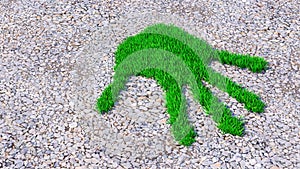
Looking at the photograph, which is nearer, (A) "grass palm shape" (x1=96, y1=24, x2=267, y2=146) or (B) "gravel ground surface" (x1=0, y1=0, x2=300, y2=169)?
(B) "gravel ground surface" (x1=0, y1=0, x2=300, y2=169)

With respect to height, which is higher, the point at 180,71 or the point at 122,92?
the point at 180,71

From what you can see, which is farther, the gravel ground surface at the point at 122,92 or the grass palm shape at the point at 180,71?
the grass palm shape at the point at 180,71

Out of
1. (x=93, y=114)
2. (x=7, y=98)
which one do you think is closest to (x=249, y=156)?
(x=93, y=114)

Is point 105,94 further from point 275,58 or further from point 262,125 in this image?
point 275,58

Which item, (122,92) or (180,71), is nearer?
(122,92)
